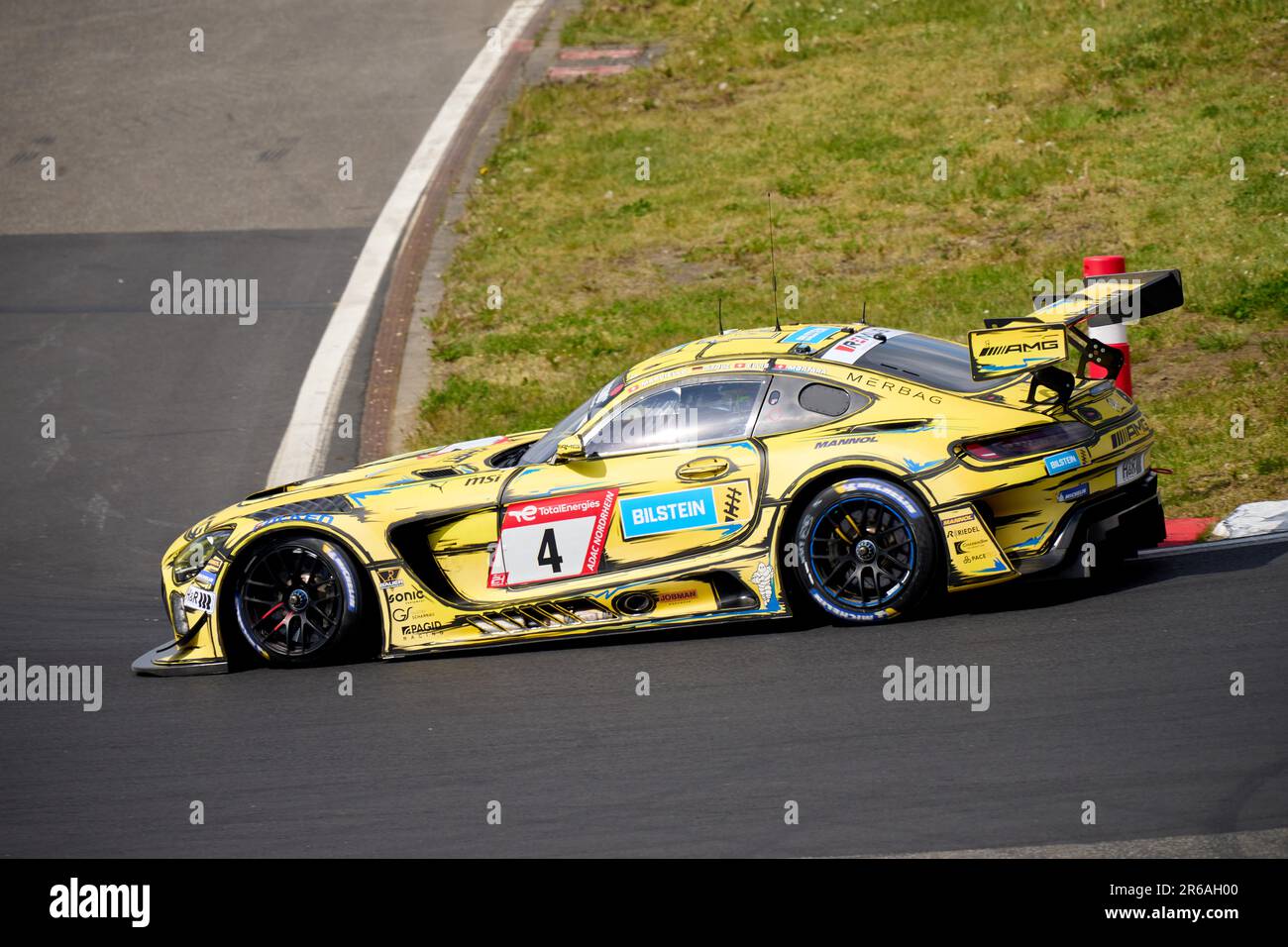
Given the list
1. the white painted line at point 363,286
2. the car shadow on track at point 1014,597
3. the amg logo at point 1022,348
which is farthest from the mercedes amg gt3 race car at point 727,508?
the white painted line at point 363,286

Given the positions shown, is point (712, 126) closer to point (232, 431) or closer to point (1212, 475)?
point (232, 431)

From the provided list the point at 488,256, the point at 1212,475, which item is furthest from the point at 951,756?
the point at 488,256

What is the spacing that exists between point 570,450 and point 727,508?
89 cm

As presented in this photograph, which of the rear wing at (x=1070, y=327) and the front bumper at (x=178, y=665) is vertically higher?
the rear wing at (x=1070, y=327)

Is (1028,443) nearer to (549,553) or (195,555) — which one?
(549,553)

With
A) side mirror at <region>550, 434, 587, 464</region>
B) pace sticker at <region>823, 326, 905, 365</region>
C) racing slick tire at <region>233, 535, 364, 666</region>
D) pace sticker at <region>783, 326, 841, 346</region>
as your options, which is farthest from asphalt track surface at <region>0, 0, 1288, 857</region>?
pace sticker at <region>783, 326, 841, 346</region>

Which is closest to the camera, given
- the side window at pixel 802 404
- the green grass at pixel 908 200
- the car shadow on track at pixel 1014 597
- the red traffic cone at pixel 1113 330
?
the side window at pixel 802 404

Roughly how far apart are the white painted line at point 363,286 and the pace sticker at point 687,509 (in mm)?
5064

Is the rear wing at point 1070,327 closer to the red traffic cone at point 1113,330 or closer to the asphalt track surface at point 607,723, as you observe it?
the red traffic cone at point 1113,330

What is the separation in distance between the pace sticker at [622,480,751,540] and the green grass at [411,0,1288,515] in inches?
136

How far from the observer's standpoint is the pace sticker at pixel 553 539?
794 centimetres

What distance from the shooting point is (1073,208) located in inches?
582
